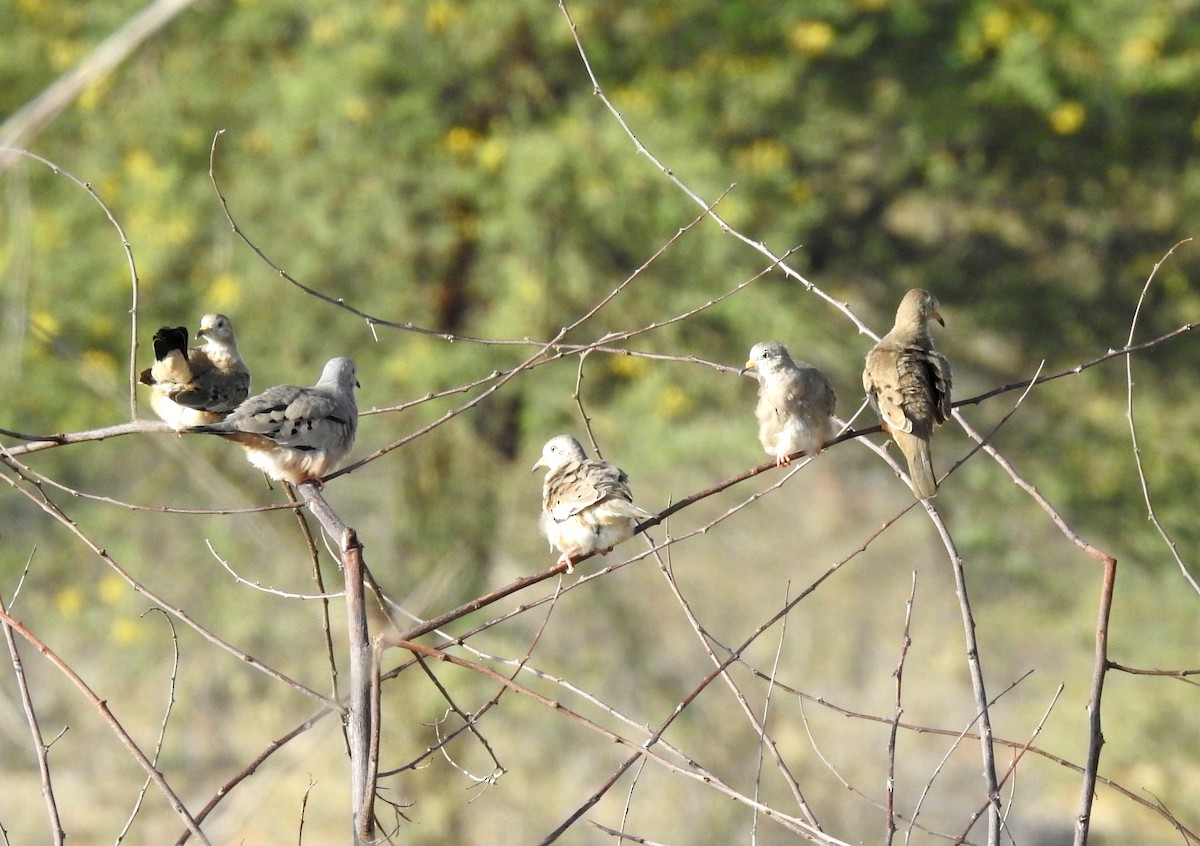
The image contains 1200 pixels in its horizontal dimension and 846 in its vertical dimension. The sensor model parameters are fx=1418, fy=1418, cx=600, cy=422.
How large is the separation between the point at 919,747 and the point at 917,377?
25.8 feet

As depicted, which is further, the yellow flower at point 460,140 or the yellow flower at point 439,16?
the yellow flower at point 460,140

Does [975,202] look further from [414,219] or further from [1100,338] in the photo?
[414,219]

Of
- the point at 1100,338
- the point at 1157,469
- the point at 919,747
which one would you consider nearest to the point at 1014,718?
the point at 919,747

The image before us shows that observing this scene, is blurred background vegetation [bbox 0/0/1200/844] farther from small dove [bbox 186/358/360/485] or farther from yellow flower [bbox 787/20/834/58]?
small dove [bbox 186/358/360/485]

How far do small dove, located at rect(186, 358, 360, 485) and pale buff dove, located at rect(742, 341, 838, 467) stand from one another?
140cm

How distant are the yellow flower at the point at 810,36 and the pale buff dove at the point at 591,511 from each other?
263 inches

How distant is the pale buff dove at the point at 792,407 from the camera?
4785 millimetres

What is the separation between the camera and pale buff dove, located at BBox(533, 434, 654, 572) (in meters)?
4.22

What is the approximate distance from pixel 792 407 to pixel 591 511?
2.97 ft

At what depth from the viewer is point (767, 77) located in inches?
408

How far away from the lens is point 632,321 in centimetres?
1023

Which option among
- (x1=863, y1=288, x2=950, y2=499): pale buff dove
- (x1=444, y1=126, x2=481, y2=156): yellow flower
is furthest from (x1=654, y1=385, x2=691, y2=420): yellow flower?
(x1=863, y1=288, x2=950, y2=499): pale buff dove

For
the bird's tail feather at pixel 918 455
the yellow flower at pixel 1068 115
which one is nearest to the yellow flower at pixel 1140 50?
the yellow flower at pixel 1068 115

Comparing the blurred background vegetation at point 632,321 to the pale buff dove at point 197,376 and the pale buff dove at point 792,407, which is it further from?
the pale buff dove at point 792,407
